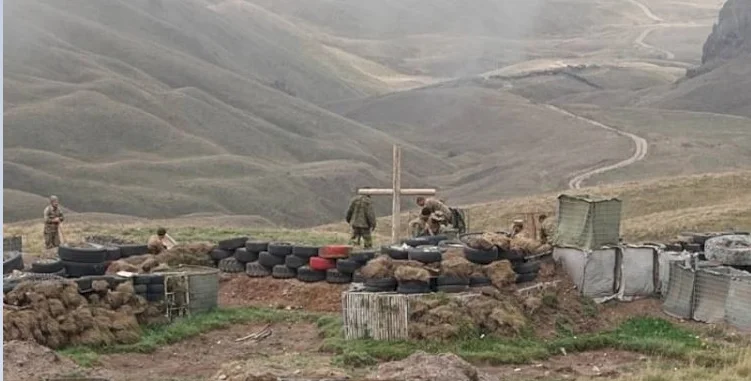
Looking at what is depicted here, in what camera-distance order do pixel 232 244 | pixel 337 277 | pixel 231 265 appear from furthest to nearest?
1. pixel 232 244
2. pixel 231 265
3. pixel 337 277

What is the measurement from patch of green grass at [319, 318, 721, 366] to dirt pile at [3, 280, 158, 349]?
2.97 metres

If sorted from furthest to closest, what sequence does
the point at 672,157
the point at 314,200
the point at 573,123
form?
the point at 573,123 → the point at 672,157 → the point at 314,200

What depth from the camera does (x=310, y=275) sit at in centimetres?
2011

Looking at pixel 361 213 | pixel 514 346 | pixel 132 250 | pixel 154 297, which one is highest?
pixel 361 213

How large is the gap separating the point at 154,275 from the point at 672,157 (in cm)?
4976

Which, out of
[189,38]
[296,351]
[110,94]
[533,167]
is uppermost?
[189,38]

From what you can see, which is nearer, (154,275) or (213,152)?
(154,275)

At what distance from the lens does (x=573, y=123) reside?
83.1 meters

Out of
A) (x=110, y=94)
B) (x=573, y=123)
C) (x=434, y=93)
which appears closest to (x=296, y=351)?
(x=110, y=94)

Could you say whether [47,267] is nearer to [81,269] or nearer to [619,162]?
[81,269]

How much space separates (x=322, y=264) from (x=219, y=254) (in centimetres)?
257

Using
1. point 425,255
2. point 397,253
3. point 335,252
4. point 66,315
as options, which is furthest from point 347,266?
point 66,315

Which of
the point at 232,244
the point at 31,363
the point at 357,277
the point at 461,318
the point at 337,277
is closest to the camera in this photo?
the point at 31,363

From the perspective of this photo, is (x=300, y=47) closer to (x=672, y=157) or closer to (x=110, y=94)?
(x=110, y=94)
